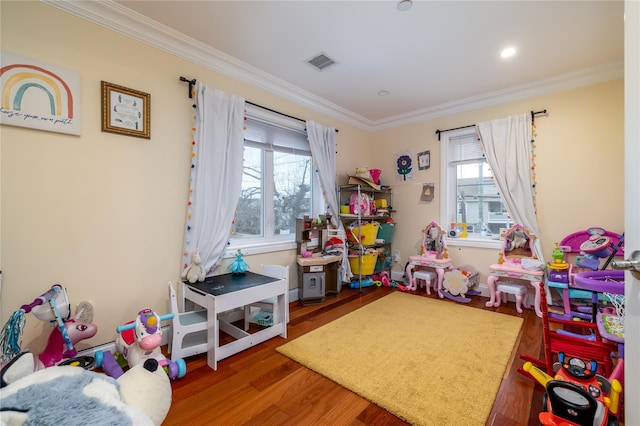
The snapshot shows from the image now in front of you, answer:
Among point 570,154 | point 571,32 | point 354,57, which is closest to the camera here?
point 571,32

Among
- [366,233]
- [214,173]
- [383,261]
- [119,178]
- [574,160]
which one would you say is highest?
[574,160]

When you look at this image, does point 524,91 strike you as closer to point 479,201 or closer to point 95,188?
point 479,201

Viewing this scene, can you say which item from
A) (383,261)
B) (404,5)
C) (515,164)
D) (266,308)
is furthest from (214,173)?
(515,164)

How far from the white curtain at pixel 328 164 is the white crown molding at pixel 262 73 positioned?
315 millimetres

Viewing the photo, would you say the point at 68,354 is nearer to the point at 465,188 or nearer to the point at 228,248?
the point at 228,248

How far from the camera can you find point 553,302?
9.71 ft

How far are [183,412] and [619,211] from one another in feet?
13.2

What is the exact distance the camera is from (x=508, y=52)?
2500 mm

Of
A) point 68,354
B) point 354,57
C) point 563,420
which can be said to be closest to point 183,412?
point 68,354

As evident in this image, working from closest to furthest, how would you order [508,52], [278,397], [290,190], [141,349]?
[278,397] < [141,349] < [508,52] < [290,190]

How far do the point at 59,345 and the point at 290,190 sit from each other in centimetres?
242

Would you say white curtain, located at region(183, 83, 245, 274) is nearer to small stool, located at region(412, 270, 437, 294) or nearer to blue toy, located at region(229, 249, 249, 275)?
blue toy, located at region(229, 249, 249, 275)

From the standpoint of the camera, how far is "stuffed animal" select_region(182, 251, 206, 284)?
2.30 metres

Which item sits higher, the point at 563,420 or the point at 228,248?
the point at 228,248
